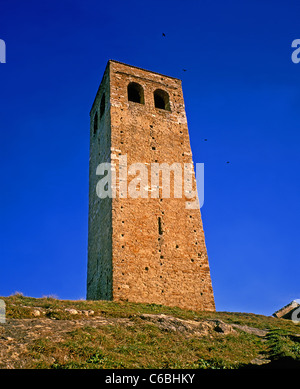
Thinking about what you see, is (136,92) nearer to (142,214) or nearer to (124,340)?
(142,214)

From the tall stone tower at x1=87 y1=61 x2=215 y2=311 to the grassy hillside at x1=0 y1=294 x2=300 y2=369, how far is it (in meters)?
1.79

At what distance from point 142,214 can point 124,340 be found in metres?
7.00

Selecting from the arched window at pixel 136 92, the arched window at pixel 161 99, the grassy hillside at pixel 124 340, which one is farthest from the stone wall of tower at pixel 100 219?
the arched window at pixel 161 99

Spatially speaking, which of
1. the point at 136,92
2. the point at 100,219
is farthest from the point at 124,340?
the point at 136,92

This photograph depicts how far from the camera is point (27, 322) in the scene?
8.34 m

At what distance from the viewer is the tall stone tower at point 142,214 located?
1343cm

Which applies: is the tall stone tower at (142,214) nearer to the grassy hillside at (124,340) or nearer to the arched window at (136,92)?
the arched window at (136,92)

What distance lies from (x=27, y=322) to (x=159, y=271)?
625 centimetres

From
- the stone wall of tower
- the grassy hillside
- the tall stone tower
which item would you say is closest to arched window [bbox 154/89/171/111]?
the tall stone tower
